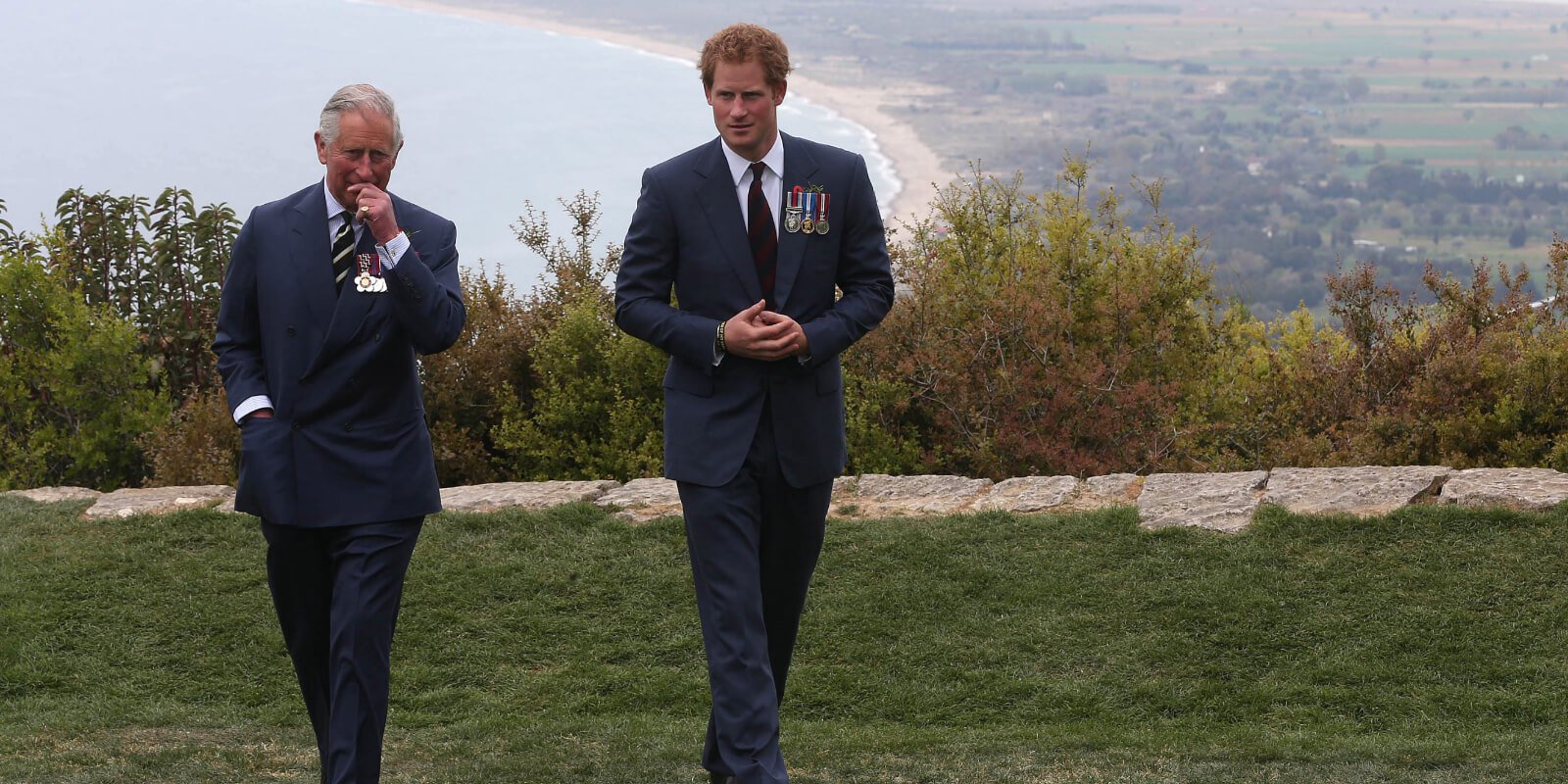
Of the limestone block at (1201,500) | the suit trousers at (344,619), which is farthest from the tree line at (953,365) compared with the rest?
the suit trousers at (344,619)

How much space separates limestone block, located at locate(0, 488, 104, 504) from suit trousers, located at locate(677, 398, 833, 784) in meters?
5.42

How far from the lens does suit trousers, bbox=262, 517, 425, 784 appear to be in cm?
394

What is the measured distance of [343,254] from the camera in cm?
402

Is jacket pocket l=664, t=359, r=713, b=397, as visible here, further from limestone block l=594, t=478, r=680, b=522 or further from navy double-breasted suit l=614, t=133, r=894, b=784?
limestone block l=594, t=478, r=680, b=522

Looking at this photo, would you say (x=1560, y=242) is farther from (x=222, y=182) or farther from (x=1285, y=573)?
(x=222, y=182)

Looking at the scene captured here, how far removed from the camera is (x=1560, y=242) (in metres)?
9.59

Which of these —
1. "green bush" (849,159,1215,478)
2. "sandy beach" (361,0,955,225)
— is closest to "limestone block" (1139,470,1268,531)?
"green bush" (849,159,1215,478)

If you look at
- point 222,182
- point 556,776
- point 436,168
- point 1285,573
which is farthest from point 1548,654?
point 436,168

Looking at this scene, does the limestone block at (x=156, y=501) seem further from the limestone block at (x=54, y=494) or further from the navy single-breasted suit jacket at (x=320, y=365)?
the navy single-breasted suit jacket at (x=320, y=365)

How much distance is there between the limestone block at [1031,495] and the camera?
7535 mm

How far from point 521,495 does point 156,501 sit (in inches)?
74.4

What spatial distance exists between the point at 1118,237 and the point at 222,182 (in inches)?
544

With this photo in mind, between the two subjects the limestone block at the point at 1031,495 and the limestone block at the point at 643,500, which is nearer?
the limestone block at the point at 1031,495

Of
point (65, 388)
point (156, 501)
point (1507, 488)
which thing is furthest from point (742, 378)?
point (65, 388)
